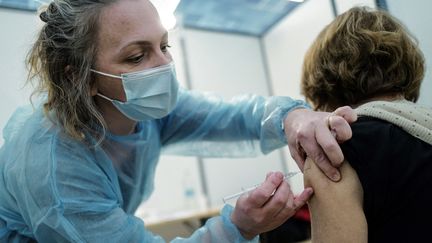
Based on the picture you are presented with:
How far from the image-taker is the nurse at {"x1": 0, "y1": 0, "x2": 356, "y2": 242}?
2.68 ft

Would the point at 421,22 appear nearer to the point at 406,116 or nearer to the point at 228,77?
the point at 406,116

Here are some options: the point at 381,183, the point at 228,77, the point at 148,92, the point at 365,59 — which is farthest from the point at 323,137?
the point at 228,77

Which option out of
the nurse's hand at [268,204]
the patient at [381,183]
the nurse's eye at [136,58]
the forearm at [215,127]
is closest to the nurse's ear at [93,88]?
the nurse's eye at [136,58]

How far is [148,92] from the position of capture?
1.00 m

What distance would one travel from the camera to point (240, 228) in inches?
33.0

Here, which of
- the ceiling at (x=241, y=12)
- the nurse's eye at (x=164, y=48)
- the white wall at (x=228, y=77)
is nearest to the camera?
the nurse's eye at (x=164, y=48)

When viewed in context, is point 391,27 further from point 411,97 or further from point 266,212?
point 266,212

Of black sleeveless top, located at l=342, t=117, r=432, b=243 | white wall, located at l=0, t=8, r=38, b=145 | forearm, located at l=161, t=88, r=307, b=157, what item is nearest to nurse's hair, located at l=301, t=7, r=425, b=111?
black sleeveless top, located at l=342, t=117, r=432, b=243

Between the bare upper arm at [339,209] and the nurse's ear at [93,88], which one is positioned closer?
the bare upper arm at [339,209]

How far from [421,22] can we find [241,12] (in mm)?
633

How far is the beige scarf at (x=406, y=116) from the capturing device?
667mm

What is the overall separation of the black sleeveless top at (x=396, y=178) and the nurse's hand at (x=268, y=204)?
5.5 inches

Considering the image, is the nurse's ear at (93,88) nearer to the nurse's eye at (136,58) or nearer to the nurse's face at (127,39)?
the nurse's face at (127,39)

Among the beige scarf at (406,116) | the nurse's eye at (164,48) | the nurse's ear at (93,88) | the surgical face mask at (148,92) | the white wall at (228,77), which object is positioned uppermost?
the nurse's eye at (164,48)
